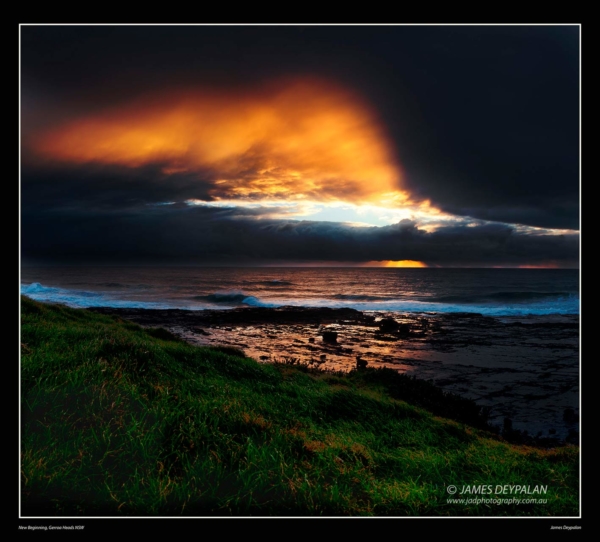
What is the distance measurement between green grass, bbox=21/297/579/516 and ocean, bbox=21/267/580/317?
5.87 feet

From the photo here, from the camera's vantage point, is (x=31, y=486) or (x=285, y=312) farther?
(x=285, y=312)

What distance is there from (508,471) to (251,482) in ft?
7.60

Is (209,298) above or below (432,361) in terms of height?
above

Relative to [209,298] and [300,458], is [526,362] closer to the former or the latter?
[300,458]

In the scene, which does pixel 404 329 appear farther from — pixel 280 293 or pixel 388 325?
pixel 280 293

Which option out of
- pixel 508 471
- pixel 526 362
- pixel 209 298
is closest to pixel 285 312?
pixel 209 298

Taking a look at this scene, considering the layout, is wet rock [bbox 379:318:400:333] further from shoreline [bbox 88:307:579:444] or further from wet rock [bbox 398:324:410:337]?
wet rock [bbox 398:324:410:337]

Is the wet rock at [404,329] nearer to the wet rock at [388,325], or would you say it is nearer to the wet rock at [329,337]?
the wet rock at [388,325]

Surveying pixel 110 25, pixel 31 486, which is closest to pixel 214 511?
pixel 31 486
